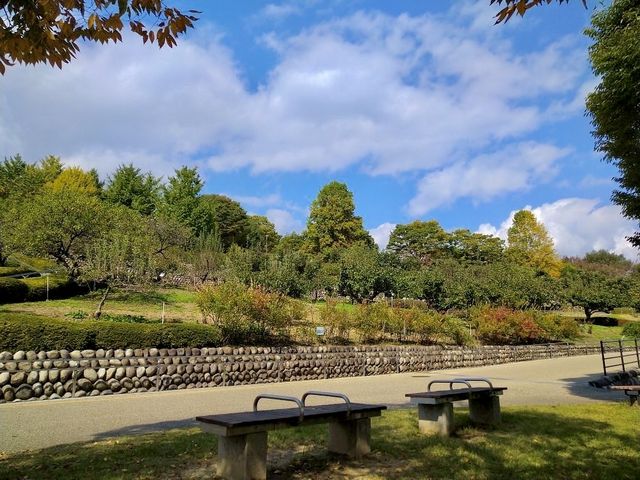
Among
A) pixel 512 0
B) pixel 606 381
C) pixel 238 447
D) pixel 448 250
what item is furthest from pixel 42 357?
pixel 448 250

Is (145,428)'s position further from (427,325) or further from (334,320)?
(427,325)

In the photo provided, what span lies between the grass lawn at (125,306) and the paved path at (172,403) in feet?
16.4

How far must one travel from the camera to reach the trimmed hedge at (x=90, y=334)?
10977mm

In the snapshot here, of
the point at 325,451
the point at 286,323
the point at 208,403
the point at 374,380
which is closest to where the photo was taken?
the point at 325,451

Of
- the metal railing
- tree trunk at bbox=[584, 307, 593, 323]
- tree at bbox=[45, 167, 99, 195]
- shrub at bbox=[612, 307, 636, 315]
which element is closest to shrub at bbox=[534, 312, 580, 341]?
the metal railing

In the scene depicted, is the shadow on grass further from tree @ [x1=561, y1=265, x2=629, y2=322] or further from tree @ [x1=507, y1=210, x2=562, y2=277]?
tree @ [x1=507, y1=210, x2=562, y2=277]

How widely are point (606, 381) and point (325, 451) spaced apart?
456 inches

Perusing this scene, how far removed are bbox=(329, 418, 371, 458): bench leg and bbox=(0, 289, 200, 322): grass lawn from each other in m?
11.7

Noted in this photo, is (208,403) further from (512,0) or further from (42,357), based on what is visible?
(512,0)

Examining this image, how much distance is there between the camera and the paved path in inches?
289

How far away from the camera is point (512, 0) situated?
364cm

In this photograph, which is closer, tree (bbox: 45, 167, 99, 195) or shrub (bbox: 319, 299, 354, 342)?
shrub (bbox: 319, 299, 354, 342)

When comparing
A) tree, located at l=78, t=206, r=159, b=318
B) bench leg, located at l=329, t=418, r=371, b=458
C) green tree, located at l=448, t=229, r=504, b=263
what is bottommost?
bench leg, located at l=329, t=418, r=371, b=458

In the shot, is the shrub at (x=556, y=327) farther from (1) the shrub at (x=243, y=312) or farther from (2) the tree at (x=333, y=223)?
(2) the tree at (x=333, y=223)
